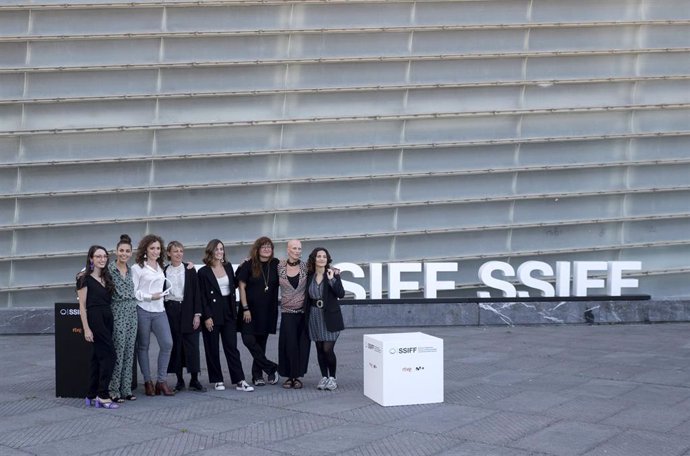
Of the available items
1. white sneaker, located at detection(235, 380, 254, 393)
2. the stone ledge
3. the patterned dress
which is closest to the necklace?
white sneaker, located at detection(235, 380, 254, 393)

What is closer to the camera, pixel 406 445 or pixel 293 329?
pixel 406 445

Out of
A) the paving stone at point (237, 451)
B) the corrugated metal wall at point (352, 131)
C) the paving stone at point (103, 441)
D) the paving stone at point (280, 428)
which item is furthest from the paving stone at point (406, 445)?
the corrugated metal wall at point (352, 131)

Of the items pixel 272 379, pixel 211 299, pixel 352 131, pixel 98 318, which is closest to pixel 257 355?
pixel 272 379

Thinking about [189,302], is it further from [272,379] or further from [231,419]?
[231,419]

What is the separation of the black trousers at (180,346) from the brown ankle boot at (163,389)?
0.93ft

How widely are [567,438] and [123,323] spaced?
15.8 ft

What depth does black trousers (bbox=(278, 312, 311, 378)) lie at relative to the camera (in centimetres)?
1189

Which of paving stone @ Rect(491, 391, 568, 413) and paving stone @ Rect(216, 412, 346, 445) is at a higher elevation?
paving stone @ Rect(491, 391, 568, 413)

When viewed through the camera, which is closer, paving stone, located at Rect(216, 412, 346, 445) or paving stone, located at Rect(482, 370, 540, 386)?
paving stone, located at Rect(216, 412, 346, 445)

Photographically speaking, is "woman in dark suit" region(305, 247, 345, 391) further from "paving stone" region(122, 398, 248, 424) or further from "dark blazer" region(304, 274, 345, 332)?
"paving stone" region(122, 398, 248, 424)

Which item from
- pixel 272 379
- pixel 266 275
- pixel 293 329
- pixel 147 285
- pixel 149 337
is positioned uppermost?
pixel 266 275

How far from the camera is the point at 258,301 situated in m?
12.1

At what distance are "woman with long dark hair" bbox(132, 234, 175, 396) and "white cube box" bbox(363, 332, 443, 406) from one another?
7.92 feet

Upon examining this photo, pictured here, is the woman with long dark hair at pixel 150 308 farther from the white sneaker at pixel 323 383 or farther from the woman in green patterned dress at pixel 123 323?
the white sneaker at pixel 323 383
